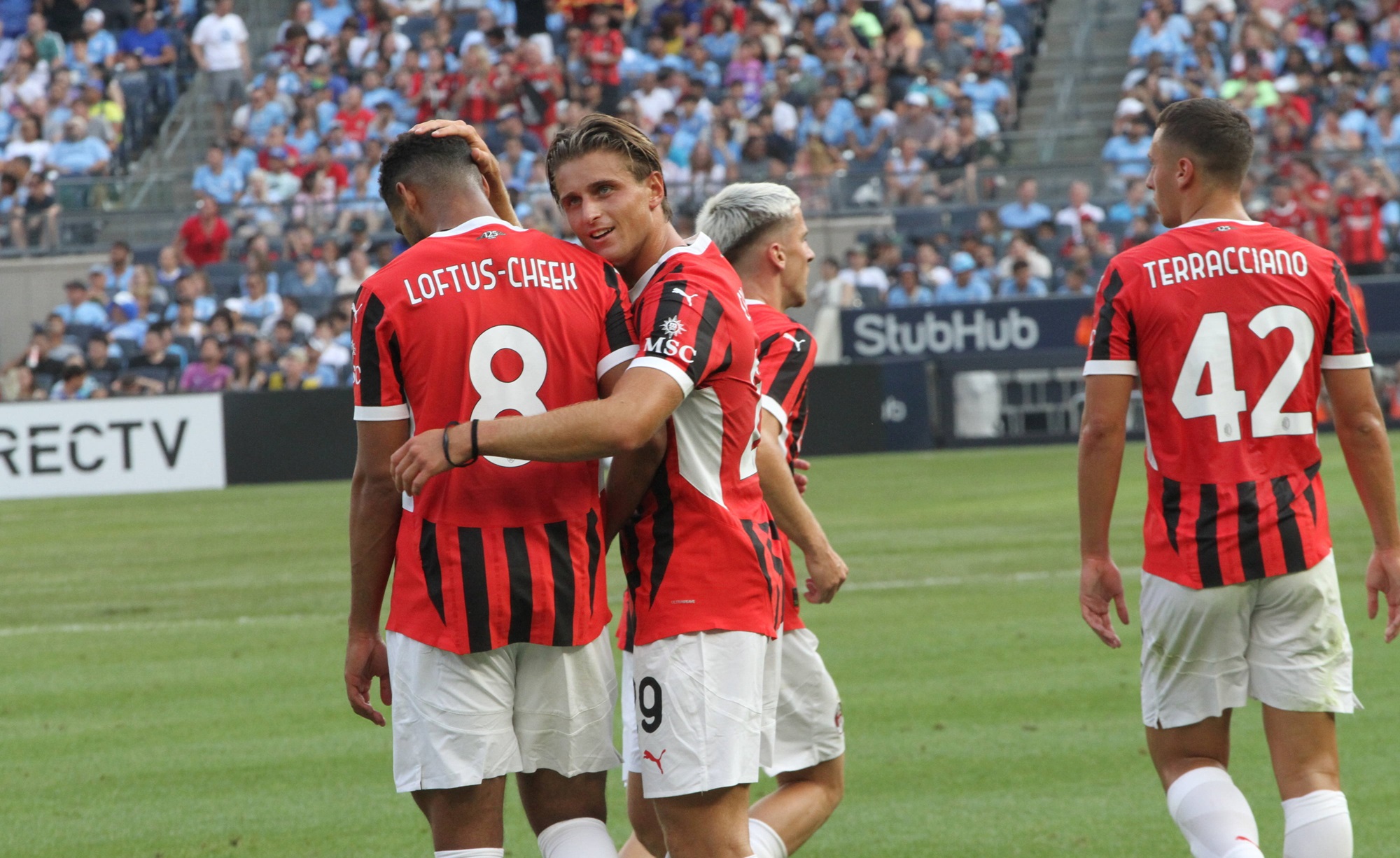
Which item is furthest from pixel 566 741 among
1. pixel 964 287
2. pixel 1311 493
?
pixel 964 287

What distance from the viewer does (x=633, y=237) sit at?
12.4 ft

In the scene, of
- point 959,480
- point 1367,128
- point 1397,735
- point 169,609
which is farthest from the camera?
point 1367,128

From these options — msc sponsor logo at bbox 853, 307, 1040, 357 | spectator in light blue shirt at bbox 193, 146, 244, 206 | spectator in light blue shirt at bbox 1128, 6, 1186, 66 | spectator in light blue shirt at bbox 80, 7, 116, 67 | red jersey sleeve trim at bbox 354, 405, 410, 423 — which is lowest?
red jersey sleeve trim at bbox 354, 405, 410, 423

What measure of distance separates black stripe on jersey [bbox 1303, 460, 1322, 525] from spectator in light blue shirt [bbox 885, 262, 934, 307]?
1742 centimetres

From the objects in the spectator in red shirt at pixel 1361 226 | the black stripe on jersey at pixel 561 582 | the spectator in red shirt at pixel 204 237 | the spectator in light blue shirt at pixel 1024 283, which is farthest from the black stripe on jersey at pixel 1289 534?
the spectator in red shirt at pixel 204 237

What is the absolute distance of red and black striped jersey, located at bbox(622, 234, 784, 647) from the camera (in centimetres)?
359

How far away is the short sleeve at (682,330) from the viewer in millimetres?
3473

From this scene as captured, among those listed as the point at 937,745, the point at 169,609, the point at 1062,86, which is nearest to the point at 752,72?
the point at 1062,86

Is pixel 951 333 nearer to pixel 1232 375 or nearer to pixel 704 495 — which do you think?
pixel 1232 375

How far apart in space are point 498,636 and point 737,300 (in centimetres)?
90

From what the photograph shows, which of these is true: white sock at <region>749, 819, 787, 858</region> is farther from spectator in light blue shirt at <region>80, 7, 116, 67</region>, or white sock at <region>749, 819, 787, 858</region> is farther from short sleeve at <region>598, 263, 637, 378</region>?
spectator in light blue shirt at <region>80, 7, 116, 67</region>

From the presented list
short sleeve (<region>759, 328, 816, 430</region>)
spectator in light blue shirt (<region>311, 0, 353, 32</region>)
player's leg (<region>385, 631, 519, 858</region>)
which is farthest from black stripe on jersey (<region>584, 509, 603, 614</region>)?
spectator in light blue shirt (<region>311, 0, 353, 32</region>)

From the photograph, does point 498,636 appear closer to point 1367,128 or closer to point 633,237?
point 633,237

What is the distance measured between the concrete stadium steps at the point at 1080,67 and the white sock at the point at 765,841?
69.9ft
